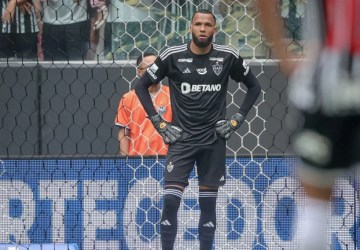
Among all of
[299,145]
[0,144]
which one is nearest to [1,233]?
[0,144]

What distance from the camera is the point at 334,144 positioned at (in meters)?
3.02

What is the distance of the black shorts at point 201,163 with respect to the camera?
22.3ft

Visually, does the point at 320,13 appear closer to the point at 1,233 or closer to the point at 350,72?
the point at 350,72

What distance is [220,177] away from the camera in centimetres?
681

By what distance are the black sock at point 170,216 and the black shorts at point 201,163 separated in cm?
8

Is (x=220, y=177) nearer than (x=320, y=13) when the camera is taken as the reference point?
No

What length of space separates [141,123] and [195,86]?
0.93m

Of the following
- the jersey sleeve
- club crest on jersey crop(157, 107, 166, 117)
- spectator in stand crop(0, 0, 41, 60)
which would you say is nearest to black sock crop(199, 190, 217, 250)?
club crest on jersey crop(157, 107, 166, 117)

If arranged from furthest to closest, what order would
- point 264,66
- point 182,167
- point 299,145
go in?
point 264,66
point 182,167
point 299,145

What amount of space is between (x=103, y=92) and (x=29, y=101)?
0.57 m

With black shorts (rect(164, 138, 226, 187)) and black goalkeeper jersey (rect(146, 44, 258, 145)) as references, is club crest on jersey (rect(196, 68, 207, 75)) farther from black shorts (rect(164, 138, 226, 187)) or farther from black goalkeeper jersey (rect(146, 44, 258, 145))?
black shorts (rect(164, 138, 226, 187))

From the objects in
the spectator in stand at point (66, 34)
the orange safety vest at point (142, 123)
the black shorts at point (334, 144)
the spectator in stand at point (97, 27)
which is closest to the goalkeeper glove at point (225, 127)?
the orange safety vest at point (142, 123)

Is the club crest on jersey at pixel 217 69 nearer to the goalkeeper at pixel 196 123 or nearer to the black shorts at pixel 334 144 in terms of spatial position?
the goalkeeper at pixel 196 123

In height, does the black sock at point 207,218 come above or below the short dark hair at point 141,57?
below
